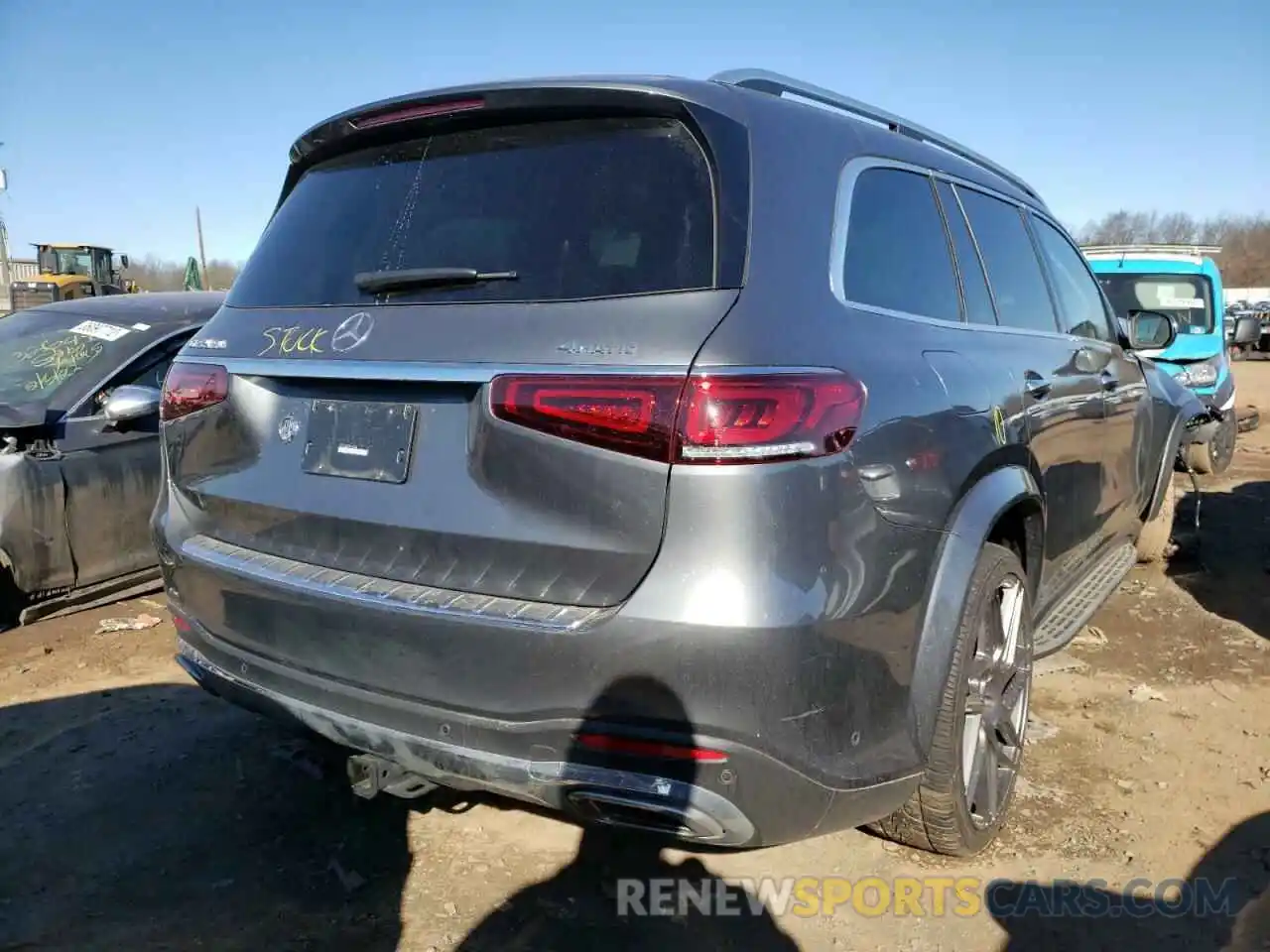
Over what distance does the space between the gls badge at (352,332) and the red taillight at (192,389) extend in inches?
15.1

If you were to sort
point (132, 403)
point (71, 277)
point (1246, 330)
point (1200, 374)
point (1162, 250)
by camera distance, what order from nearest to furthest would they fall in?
point (132, 403), point (1246, 330), point (1200, 374), point (1162, 250), point (71, 277)

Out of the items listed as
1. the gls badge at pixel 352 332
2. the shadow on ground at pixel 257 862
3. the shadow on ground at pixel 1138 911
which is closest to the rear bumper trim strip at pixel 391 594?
the shadow on ground at pixel 257 862

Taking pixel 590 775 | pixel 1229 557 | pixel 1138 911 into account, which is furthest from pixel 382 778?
pixel 1229 557

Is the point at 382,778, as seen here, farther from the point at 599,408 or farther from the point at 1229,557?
the point at 1229,557

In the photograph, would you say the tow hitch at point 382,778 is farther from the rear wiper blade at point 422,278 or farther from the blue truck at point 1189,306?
the blue truck at point 1189,306

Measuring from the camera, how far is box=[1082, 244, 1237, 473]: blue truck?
9.18 m

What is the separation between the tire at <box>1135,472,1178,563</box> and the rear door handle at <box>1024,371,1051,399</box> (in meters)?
3.18

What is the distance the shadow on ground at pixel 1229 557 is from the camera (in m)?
5.12

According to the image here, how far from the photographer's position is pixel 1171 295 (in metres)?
9.51

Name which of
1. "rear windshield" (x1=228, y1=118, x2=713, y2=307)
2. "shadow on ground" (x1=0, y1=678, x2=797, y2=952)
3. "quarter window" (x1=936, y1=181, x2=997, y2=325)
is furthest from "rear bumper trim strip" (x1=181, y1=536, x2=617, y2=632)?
"quarter window" (x1=936, y1=181, x2=997, y2=325)

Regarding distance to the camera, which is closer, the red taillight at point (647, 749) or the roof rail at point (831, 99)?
the red taillight at point (647, 749)

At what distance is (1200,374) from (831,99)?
27.1 ft

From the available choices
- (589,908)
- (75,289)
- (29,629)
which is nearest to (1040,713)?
(589,908)

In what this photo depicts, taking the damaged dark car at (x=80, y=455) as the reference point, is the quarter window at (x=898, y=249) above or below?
above
